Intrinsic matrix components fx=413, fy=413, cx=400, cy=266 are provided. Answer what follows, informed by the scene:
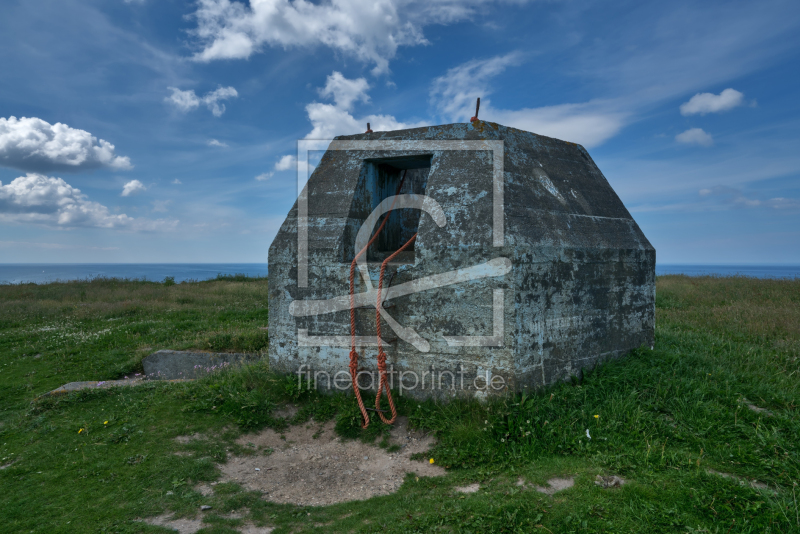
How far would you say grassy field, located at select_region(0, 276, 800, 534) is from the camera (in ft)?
10.2

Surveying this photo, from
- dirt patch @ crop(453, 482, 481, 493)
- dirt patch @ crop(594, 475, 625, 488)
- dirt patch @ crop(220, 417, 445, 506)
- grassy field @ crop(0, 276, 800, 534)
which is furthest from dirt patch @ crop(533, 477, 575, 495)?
dirt patch @ crop(220, 417, 445, 506)

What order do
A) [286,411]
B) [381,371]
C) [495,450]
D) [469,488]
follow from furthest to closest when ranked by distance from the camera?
[286,411] → [381,371] → [495,450] → [469,488]

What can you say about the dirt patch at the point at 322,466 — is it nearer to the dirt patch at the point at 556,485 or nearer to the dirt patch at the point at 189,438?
the dirt patch at the point at 189,438

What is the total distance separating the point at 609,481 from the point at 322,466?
2.69 m

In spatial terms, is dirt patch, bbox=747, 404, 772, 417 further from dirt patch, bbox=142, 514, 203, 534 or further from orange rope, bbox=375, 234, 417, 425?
dirt patch, bbox=142, 514, 203, 534

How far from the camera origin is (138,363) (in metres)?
8.07

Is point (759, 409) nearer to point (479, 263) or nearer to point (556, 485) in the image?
point (556, 485)

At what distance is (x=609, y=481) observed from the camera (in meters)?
3.44

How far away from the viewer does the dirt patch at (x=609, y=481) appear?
11.1 feet

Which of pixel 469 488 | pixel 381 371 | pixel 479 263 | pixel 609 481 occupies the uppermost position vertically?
pixel 479 263

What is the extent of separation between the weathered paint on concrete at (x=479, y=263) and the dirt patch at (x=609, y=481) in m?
1.20

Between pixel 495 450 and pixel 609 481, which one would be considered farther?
pixel 495 450

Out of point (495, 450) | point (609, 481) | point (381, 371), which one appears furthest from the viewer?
point (381, 371)

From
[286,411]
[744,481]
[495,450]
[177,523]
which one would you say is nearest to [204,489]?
[177,523]
